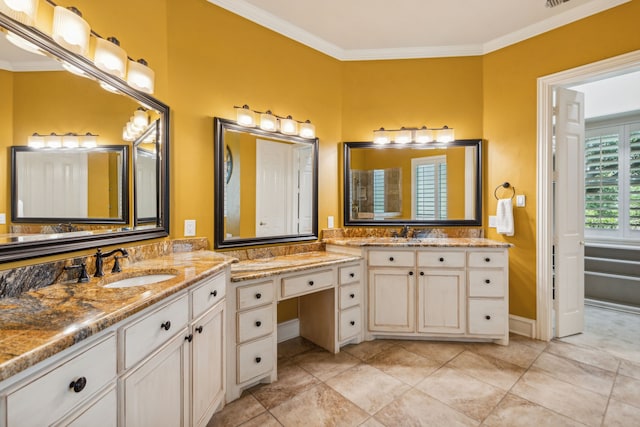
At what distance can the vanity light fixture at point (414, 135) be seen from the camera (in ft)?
10.4

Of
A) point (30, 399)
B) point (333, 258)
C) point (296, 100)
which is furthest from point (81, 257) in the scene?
point (296, 100)

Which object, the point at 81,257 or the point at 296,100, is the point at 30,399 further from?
the point at 296,100

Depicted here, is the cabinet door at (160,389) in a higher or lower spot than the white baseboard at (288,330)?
higher

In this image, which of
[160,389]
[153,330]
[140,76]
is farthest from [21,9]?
[160,389]

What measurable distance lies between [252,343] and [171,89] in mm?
1847

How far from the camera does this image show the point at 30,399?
2.41 feet

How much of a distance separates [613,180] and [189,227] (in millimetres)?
5282

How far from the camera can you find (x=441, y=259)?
2748mm

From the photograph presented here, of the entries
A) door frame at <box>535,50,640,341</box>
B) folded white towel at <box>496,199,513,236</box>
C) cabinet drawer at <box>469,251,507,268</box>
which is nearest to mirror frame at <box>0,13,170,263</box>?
cabinet drawer at <box>469,251,507,268</box>

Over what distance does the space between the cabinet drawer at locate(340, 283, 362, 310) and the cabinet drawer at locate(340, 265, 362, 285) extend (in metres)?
0.05

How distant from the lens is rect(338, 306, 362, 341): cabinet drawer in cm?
264

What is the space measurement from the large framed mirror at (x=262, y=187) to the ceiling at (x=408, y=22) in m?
1.01

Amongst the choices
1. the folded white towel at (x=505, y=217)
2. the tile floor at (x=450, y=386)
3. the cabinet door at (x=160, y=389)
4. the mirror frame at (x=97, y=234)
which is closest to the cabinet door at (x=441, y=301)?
the tile floor at (x=450, y=386)

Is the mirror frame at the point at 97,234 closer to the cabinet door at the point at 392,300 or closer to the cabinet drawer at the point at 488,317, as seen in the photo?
the cabinet door at the point at 392,300
